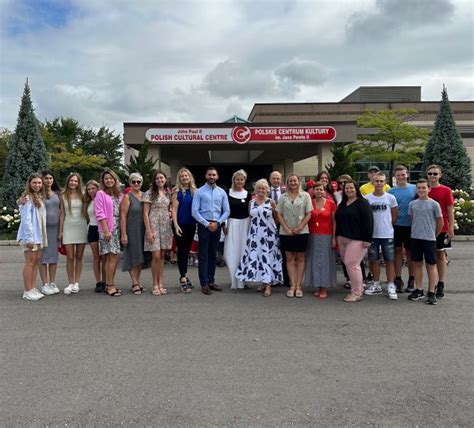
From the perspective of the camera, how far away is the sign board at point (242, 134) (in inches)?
711

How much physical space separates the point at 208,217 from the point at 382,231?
263 centimetres

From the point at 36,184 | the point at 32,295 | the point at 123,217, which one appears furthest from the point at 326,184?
the point at 32,295

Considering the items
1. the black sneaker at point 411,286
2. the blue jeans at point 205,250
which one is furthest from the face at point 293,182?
the black sneaker at point 411,286

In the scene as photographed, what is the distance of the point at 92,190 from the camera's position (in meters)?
6.70

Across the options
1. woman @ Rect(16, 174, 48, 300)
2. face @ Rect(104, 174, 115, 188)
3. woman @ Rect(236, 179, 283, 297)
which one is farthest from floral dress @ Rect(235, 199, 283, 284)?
woman @ Rect(16, 174, 48, 300)

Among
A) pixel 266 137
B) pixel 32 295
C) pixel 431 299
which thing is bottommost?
pixel 431 299

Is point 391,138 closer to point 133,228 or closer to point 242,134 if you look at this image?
point 242,134

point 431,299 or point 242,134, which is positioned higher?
point 242,134

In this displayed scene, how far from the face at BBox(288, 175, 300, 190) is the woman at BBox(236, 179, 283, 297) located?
0.41 metres

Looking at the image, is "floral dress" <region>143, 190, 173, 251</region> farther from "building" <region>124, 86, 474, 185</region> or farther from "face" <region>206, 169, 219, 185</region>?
"building" <region>124, 86, 474, 185</region>

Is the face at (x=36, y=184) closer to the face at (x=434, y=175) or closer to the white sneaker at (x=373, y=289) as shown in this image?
the white sneaker at (x=373, y=289)

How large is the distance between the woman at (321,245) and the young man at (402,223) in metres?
1.13

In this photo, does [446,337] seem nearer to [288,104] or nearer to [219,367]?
[219,367]

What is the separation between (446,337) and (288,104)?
56.2 metres
